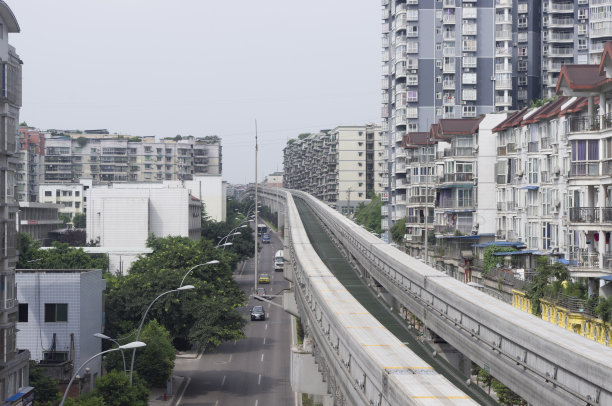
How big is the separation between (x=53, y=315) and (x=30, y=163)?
136702 mm

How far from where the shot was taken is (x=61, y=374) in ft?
160

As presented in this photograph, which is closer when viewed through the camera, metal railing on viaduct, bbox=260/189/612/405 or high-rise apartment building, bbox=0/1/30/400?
metal railing on viaduct, bbox=260/189/612/405

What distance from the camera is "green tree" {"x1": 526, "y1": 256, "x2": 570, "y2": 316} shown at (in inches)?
1890

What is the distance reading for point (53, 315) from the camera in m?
51.2

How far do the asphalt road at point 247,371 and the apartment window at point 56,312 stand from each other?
30.5 feet

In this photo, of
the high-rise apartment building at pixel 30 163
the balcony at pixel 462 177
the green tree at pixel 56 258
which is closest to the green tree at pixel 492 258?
the balcony at pixel 462 177

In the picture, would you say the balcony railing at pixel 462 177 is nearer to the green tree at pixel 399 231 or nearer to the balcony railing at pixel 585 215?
the green tree at pixel 399 231

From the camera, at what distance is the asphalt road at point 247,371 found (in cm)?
5456

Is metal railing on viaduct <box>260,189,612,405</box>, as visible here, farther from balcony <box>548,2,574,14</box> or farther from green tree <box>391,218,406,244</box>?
balcony <box>548,2,574,14</box>

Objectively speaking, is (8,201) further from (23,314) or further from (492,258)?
(492,258)

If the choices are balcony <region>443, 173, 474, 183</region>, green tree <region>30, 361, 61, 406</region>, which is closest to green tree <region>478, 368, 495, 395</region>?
green tree <region>30, 361, 61, 406</region>

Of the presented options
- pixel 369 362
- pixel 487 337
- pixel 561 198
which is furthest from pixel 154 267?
pixel 369 362

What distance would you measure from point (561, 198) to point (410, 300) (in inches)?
554

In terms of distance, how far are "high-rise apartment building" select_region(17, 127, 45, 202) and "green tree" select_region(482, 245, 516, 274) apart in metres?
120
